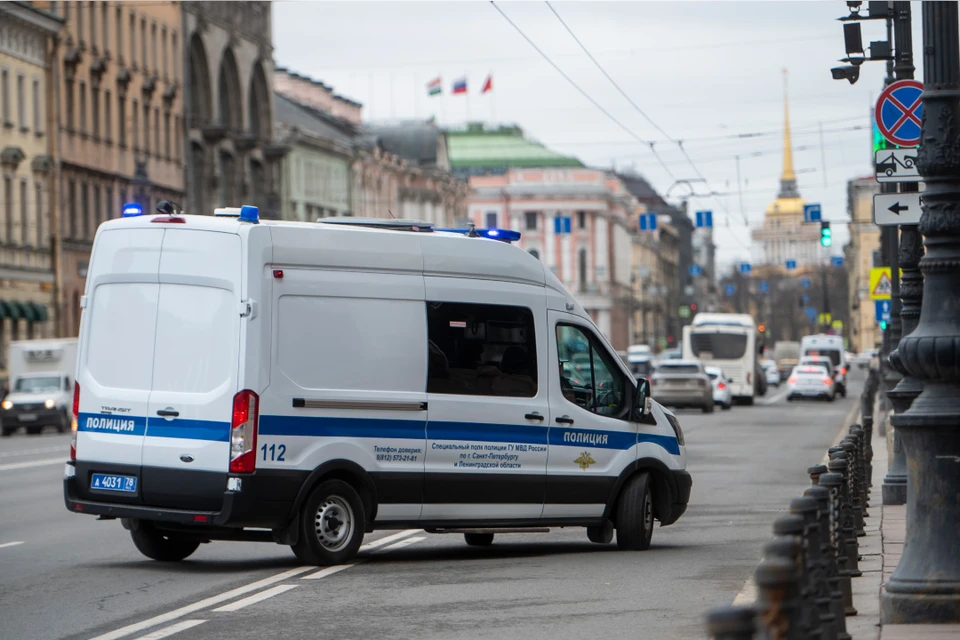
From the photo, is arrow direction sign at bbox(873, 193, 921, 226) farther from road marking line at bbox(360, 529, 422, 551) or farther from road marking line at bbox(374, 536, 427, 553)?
road marking line at bbox(360, 529, 422, 551)

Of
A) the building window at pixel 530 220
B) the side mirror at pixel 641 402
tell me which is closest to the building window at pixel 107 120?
the side mirror at pixel 641 402

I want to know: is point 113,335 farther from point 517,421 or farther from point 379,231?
point 517,421

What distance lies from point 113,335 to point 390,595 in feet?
10.0

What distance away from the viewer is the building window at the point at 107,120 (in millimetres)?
71188

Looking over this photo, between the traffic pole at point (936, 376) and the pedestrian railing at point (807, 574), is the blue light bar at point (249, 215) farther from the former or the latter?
the traffic pole at point (936, 376)

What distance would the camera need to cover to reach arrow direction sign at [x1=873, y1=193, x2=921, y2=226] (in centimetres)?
1528

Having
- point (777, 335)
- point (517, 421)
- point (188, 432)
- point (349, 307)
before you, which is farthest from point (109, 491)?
point (777, 335)

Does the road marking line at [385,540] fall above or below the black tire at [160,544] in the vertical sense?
below

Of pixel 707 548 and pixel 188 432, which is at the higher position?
pixel 188 432

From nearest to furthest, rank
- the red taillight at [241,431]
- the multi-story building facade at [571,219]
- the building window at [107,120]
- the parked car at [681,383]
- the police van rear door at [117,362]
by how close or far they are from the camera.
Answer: the red taillight at [241,431]
the police van rear door at [117,362]
the parked car at [681,383]
the building window at [107,120]
the multi-story building facade at [571,219]

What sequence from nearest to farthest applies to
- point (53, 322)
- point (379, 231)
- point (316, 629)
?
point (316, 629) < point (379, 231) < point (53, 322)

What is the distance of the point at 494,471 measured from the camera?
14234 millimetres

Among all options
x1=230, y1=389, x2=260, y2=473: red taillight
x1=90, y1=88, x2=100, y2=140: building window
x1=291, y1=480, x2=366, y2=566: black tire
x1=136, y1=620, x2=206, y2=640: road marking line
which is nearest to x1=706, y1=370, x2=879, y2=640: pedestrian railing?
x1=291, y1=480, x2=366, y2=566: black tire

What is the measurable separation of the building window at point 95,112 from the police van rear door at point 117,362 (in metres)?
57.6
